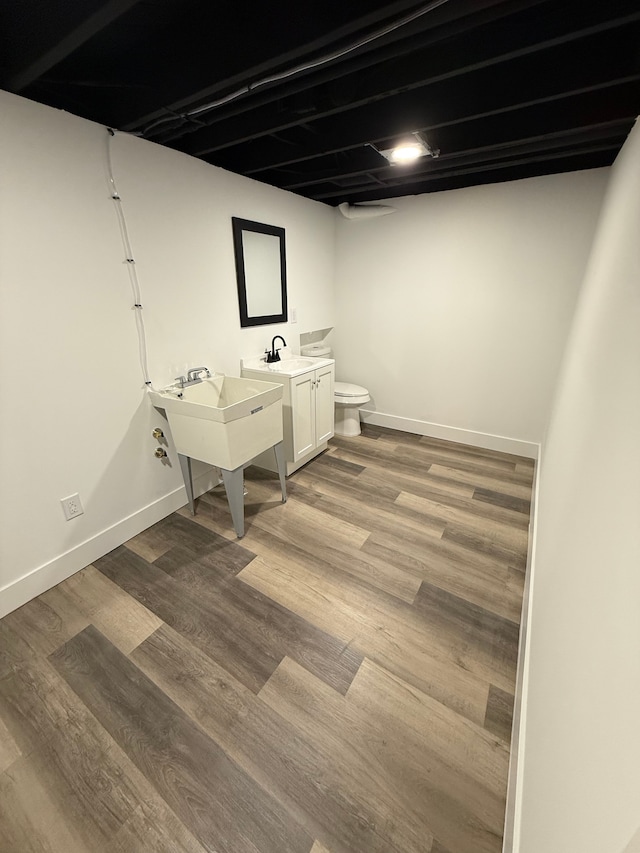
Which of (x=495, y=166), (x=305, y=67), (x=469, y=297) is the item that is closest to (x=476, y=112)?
(x=305, y=67)

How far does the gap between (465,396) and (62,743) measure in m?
3.24

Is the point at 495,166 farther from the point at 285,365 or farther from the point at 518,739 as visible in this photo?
the point at 518,739

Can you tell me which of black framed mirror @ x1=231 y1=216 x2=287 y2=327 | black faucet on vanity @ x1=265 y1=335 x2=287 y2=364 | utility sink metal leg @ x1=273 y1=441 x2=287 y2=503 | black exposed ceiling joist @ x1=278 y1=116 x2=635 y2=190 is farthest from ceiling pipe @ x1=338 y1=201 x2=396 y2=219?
utility sink metal leg @ x1=273 y1=441 x2=287 y2=503

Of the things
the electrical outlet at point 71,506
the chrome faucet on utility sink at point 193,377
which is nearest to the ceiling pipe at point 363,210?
the chrome faucet on utility sink at point 193,377

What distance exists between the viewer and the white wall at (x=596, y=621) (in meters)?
0.44

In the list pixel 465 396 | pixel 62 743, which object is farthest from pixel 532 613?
pixel 465 396

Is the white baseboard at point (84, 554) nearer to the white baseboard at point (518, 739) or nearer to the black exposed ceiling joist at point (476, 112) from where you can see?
the white baseboard at point (518, 739)

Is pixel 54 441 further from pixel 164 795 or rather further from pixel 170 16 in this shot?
pixel 170 16

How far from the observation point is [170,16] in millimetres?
1063

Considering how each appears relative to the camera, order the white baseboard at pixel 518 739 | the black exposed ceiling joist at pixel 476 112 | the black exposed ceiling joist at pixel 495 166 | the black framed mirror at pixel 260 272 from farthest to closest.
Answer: the black framed mirror at pixel 260 272 → the black exposed ceiling joist at pixel 495 166 → the black exposed ceiling joist at pixel 476 112 → the white baseboard at pixel 518 739

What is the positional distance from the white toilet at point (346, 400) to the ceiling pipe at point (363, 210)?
4.03ft

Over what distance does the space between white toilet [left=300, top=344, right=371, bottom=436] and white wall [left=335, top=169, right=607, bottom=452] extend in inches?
12.0

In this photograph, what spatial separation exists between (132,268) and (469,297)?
2.50m

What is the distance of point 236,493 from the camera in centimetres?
196
